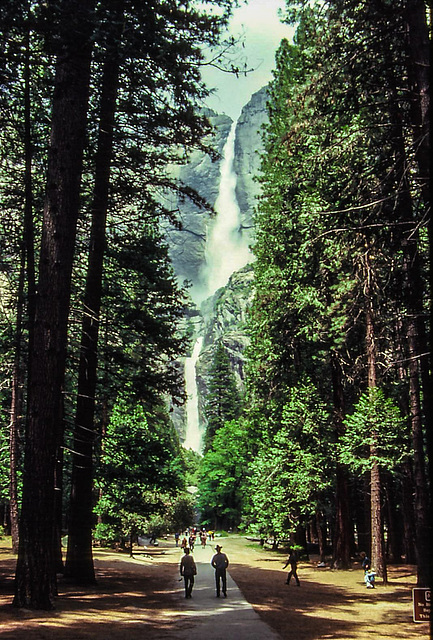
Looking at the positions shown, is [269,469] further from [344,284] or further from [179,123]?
[179,123]

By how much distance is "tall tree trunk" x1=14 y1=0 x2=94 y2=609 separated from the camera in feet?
31.2

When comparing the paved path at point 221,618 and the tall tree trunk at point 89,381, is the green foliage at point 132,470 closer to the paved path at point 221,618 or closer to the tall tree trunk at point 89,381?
the tall tree trunk at point 89,381

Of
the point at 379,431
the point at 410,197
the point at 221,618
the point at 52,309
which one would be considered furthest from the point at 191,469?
the point at 52,309

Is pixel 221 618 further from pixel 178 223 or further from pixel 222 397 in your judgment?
pixel 222 397

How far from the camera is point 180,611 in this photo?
1206 cm

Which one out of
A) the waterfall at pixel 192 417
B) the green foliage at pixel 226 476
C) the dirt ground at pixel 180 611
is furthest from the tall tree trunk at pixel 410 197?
the waterfall at pixel 192 417

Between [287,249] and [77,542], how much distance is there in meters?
15.9

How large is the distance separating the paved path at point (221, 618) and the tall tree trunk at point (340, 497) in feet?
30.4

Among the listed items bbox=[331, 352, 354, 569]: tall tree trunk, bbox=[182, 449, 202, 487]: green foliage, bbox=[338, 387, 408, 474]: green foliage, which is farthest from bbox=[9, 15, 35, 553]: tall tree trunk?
bbox=[182, 449, 202, 487]: green foliage

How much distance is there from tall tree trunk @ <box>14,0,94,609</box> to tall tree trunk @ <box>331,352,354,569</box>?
52.4 feet

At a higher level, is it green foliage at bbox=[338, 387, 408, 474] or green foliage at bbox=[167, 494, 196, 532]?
green foliage at bbox=[338, 387, 408, 474]

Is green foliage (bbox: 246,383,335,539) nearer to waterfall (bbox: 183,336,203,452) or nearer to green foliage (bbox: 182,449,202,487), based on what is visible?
green foliage (bbox: 182,449,202,487)

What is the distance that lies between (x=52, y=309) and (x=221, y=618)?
6.56 meters

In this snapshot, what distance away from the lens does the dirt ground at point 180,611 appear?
887cm
